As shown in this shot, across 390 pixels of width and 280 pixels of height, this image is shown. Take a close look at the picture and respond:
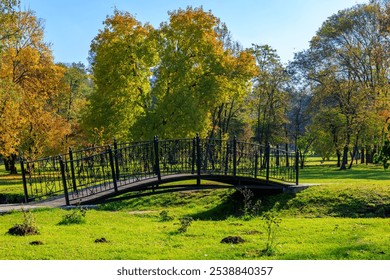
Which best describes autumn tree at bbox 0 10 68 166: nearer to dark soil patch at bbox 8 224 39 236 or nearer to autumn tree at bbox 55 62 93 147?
autumn tree at bbox 55 62 93 147

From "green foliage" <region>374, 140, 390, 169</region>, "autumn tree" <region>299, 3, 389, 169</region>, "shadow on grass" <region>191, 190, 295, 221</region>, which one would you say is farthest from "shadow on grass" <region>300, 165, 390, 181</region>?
"green foliage" <region>374, 140, 390, 169</region>

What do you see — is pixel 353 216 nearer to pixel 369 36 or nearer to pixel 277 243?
pixel 277 243

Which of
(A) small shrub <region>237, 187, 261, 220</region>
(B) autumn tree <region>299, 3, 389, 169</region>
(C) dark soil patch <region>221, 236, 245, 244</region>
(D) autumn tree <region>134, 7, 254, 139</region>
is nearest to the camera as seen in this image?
(C) dark soil patch <region>221, 236, 245, 244</region>

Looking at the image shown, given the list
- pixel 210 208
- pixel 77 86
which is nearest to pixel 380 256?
pixel 210 208

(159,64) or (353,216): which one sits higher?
(159,64)

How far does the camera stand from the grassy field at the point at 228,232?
7.12 m

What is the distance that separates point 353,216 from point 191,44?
730 inches

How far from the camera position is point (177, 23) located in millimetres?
28016

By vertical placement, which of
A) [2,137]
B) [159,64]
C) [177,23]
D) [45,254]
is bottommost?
[45,254]

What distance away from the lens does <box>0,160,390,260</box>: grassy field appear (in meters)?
7.12

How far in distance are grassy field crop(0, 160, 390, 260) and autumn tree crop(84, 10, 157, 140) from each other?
→ 1272 cm

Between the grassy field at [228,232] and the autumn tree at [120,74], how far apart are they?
12.7 meters

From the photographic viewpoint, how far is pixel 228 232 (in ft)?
30.9

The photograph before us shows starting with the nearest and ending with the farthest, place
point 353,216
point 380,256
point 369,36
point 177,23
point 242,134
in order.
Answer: point 380,256, point 353,216, point 177,23, point 369,36, point 242,134
